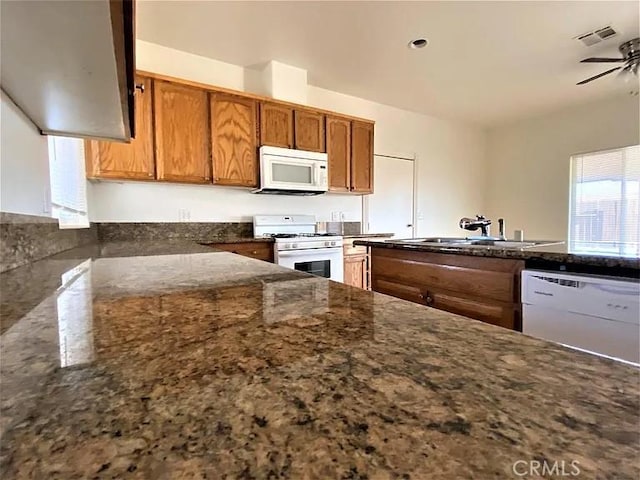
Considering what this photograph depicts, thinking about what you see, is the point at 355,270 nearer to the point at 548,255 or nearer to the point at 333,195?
the point at 333,195

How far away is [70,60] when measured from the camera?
34.8 inches

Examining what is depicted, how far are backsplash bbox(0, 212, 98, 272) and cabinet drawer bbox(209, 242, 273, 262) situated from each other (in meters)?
1.26

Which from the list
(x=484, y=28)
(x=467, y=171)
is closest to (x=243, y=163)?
(x=484, y=28)

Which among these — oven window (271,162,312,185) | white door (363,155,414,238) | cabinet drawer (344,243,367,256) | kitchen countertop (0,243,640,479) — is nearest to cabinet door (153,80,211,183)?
oven window (271,162,312,185)

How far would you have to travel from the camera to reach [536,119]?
203 inches

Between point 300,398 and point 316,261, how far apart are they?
2.96 metres

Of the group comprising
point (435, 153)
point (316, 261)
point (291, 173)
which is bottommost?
point (316, 261)

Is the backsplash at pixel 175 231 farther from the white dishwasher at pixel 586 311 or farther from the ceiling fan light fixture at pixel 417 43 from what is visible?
the white dishwasher at pixel 586 311

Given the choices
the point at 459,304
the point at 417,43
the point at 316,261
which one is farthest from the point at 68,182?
the point at 417,43

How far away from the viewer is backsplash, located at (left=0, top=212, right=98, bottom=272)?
1.08 metres

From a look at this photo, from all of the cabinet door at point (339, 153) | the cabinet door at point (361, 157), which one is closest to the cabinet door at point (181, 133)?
the cabinet door at point (339, 153)

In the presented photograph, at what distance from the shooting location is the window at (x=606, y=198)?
4145mm

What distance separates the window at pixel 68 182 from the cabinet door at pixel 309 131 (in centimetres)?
188

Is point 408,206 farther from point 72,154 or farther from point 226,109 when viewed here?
point 72,154
